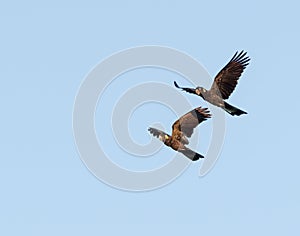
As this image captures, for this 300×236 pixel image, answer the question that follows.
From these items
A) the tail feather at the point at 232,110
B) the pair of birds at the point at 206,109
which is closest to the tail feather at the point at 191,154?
the pair of birds at the point at 206,109

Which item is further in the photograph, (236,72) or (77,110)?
(77,110)

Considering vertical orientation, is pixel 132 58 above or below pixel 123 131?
above

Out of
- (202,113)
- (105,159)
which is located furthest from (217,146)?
(105,159)

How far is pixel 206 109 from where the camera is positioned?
46031 millimetres

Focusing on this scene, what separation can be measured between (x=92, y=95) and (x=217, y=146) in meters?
6.80

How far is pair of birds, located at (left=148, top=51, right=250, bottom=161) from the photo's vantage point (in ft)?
149

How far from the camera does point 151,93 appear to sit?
49938 mm

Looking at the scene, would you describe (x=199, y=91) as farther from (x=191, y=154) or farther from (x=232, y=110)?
(x=191, y=154)

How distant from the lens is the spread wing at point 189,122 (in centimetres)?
4575

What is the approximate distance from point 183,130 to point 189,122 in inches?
18.9

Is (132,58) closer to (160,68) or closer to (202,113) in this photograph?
(160,68)

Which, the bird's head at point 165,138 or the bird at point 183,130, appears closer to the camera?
the bird at point 183,130

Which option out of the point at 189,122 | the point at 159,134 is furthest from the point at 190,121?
the point at 159,134

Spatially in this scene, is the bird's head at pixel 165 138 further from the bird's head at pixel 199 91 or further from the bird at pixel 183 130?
the bird's head at pixel 199 91
